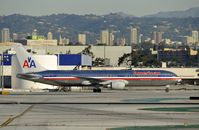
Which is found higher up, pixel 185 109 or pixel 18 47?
pixel 18 47

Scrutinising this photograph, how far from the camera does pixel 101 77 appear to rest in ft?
291

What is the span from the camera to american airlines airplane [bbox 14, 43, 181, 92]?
87.1 metres

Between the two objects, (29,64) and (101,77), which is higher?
(29,64)

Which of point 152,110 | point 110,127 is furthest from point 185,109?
point 110,127

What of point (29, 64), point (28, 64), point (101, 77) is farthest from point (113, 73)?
point (28, 64)

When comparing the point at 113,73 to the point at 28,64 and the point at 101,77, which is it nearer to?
the point at 101,77

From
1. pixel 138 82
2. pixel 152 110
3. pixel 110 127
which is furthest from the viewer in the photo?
pixel 138 82

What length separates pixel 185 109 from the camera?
1735 inches

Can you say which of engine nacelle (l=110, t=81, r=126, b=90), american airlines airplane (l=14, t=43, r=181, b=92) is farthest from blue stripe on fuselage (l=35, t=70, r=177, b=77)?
engine nacelle (l=110, t=81, r=126, b=90)

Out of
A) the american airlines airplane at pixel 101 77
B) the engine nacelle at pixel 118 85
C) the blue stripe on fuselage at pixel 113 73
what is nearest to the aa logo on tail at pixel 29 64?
the american airlines airplane at pixel 101 77

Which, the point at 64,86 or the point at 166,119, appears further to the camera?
the point at 64,86

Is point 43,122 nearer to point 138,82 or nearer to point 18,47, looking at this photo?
point 138,82

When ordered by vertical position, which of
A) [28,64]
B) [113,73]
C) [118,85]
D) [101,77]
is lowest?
[118,85]

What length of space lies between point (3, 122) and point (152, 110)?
14110mm
